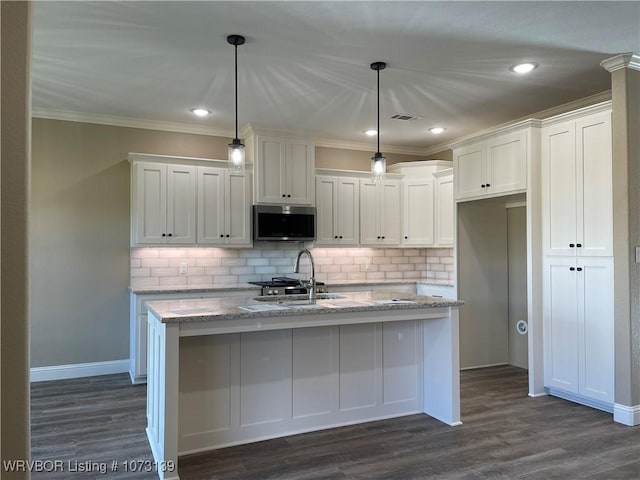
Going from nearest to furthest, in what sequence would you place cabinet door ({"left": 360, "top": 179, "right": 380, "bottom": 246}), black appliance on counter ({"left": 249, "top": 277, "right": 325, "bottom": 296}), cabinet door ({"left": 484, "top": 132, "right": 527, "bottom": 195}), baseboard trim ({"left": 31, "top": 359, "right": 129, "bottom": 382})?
cabinet door ({"left": 484, "top": 132, "right": 527, "bottom": 195}) → baseboard trim ({"left": 31, "top": 359, "right": 129, "bottom": 382}) → black appliance on counter ({"left": 249, "top": 277, "right": 325, "bottom": 296}) → cabinet door ({"left": 360, "top": 179, "right": 380, "bottom": 246})

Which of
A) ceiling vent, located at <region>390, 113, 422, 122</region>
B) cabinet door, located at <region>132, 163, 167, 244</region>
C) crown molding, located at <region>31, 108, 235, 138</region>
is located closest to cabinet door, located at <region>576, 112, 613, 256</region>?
ceiling vent, located at <region>390, 113, 422, 122</region>

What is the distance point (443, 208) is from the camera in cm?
554

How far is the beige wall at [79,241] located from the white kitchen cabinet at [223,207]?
2.59ft

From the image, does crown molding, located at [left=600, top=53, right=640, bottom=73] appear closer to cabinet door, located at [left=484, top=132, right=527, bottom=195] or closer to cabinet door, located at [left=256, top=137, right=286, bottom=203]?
cabinet door, located at [left=484, top=132, right=527, bottom=195]

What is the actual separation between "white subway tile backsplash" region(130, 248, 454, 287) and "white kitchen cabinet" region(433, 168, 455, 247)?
1.44 ft

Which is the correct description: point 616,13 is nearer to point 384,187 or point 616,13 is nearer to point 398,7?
point 398,7

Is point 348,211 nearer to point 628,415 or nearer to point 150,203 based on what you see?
point 150,203

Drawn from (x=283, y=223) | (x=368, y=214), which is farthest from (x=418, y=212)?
(x=283, y=223)

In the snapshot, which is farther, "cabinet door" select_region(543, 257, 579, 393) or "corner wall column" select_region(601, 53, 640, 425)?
"cabinet door" select_region(543, 257, 579, 393)

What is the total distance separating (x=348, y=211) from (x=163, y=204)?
219 cm

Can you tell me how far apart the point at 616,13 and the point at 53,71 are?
3.99m

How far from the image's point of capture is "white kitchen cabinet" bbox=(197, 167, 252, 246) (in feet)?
16.2

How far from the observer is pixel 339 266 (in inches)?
235

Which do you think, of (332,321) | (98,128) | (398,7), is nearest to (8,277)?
(332,321)
